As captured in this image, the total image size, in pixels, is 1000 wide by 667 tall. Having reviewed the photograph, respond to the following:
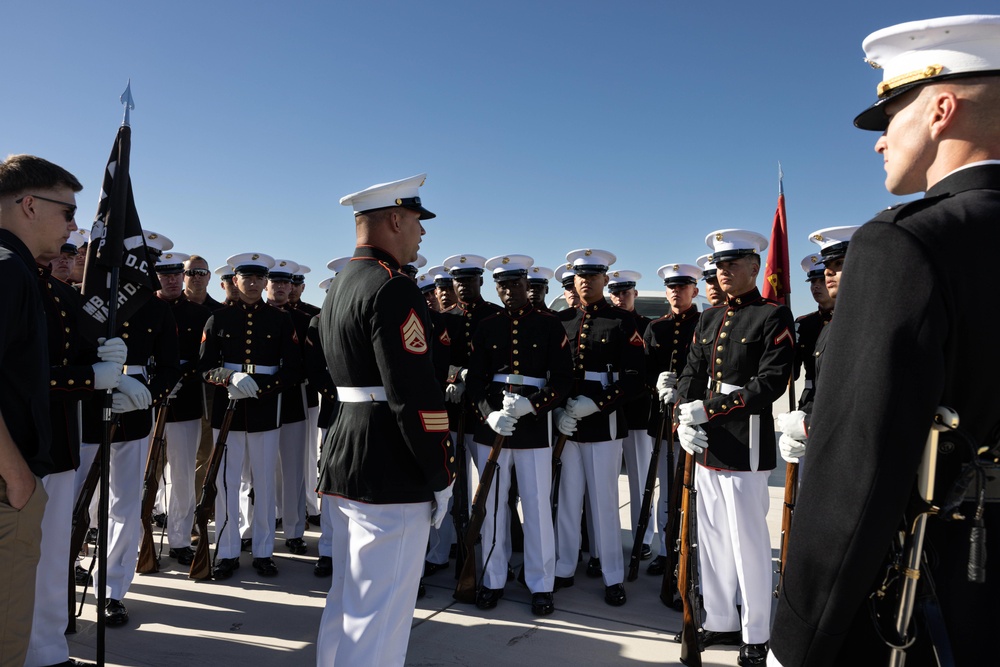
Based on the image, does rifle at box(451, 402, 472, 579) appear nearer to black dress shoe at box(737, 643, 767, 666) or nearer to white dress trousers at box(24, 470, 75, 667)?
black dress shoe at box(737, 643, 767, 666)

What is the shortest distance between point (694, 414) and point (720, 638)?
1.48 meters

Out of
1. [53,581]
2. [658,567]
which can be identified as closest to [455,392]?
[658,567]

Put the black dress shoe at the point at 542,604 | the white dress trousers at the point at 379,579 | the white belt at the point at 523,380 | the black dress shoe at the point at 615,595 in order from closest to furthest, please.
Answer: the white dress trousers at the point at 379,579 < the black dress shoe at the point at 542,604 < the black dress shoe at the point at 615,595 < the white belt at the point at 523,380

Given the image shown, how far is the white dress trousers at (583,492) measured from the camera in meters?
5.27

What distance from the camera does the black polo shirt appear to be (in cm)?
258

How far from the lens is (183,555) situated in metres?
5.79

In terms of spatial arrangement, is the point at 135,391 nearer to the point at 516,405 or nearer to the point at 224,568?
the point at 224,568

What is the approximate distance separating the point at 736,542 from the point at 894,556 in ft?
9.63

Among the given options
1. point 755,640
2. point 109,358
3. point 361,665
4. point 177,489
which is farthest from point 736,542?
point 177,489

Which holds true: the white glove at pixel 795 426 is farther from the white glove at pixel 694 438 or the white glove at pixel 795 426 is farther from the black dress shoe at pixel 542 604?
the black dress shoe at pixel 542 604

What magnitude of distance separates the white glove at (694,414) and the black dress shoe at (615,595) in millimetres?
1637

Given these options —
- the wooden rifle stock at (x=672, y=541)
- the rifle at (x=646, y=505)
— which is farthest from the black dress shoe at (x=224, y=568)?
the wooden rifle stock at (x=672, y=541)

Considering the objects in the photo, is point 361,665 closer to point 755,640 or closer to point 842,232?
point 755,640

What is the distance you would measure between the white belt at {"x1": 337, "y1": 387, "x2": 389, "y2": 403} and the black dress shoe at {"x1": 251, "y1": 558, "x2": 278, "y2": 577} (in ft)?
10.0
